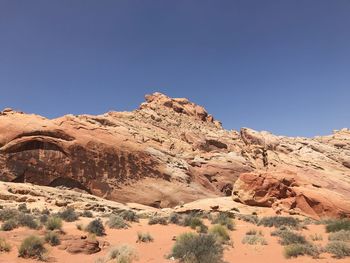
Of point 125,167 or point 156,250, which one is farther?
point 125,167

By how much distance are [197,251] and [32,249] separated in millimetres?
5548

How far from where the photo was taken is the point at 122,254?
11.4 m

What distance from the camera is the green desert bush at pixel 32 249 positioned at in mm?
11750

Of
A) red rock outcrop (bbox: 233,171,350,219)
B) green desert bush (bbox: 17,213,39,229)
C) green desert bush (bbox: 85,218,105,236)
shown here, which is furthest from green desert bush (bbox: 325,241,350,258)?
red rock outcrop (bbox: 233,171,350,219)

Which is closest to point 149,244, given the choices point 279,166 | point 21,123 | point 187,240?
point 187,240

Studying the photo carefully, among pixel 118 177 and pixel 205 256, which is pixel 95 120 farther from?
pixel 205 256

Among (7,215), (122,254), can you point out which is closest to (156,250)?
(122,254)

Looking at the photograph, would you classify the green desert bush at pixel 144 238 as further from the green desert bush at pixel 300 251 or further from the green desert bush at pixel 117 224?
the green desert bush at pixel 300 251

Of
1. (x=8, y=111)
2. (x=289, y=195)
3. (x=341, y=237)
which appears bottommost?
(x=341, y=237)

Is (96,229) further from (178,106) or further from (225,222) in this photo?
(178,106)

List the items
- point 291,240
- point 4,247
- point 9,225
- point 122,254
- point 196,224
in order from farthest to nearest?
point 196,224
point 9,225
point 291,240
point 4,247
point 122,254

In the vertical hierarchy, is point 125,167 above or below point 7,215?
above

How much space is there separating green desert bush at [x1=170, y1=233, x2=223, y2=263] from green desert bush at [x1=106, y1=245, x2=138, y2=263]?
133 centimetres

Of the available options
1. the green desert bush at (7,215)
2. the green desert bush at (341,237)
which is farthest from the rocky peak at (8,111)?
the green desert bush at (341,237)
